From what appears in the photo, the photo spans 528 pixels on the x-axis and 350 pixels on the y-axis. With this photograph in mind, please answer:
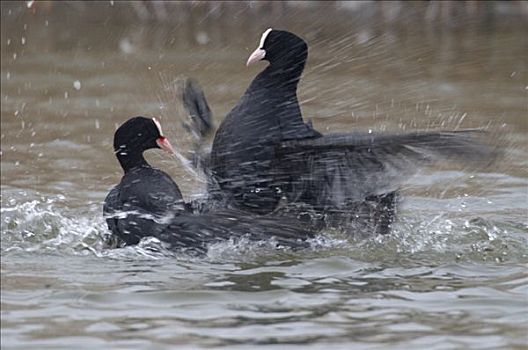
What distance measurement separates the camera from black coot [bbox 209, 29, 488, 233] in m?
6.73

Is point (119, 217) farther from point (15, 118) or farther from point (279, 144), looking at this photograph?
point (15, 118)

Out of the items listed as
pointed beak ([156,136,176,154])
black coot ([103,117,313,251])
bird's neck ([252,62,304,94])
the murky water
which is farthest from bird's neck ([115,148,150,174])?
bird's neck ([252,62,304,94])

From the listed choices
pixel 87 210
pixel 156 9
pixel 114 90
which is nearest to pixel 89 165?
pixel 87 210

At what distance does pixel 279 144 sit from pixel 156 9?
661cm

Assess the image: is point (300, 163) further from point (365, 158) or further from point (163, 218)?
point (163, 218)

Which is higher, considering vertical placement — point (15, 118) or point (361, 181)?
point (15, 118)

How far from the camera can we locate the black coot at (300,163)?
673 centimetres

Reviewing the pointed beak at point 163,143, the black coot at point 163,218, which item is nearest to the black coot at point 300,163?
the black coot at point 163,218

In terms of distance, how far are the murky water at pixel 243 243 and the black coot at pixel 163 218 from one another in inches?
2.8

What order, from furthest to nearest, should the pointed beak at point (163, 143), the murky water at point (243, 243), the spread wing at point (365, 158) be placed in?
the pointed beak at point (163, 143) → the spread wing at point (365, 158) → the murky water at point (243, 243)

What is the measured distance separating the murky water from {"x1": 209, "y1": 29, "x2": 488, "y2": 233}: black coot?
203mm

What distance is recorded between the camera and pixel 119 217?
6797 mm

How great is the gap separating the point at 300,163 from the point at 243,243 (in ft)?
1.58

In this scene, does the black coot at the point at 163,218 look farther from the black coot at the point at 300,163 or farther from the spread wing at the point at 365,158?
the spread wing at the point at 365,158
